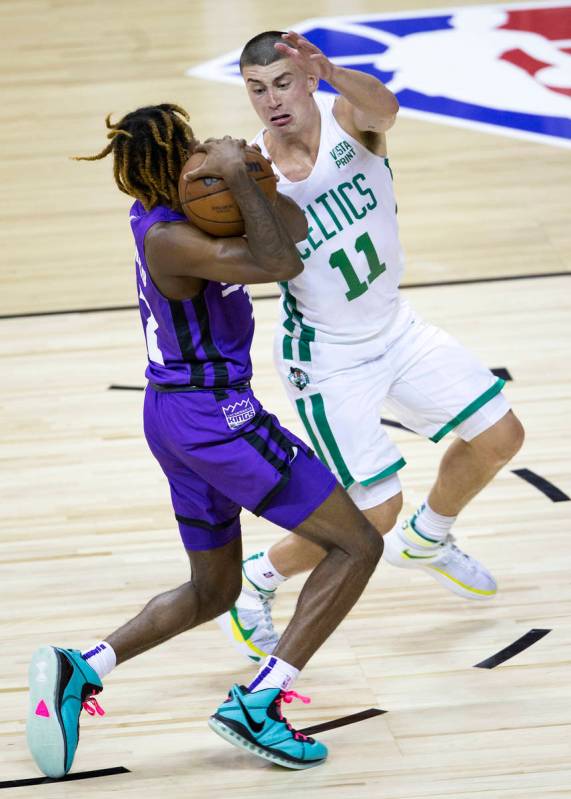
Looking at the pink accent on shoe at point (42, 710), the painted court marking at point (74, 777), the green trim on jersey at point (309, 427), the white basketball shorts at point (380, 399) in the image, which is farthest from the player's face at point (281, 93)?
the painted court marking at point (74, 777)

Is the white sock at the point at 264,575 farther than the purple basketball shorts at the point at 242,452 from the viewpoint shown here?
Yes

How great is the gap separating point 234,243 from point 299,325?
3.21 feet

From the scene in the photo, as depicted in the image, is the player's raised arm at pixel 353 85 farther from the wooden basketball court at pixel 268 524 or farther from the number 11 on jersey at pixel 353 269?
the wooden basketball court at pixel 268 524

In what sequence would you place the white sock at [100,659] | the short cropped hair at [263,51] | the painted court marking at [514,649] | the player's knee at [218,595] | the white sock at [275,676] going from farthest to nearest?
the painted court marking at [514,649] → the short cropped hair at [263,51] → the player's knee at [218,595] → the white sock at [100,659] → the white sock at [275,676]

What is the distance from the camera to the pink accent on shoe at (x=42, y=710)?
351 cm

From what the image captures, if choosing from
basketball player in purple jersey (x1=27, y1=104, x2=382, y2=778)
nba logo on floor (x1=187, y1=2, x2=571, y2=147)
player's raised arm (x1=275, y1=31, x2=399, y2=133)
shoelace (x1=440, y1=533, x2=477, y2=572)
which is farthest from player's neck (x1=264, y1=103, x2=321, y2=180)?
nba logo on floor (x1=187, y1=2, x2=571, y2=147)

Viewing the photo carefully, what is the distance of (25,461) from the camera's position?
18.6 ft

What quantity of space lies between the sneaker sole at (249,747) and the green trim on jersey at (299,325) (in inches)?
53.7

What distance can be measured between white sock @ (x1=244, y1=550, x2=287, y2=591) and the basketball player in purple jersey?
663mm

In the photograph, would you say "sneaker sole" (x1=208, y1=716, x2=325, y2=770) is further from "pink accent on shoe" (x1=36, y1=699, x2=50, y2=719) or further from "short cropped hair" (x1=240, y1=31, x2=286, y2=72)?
"short cropped hair" (x1=240, y1=31, x2=286, y2=72)

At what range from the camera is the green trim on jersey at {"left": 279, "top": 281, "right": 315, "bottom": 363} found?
4.31 metres

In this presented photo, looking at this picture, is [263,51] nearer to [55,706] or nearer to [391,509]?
[391,509]

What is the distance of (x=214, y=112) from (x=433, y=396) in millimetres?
6079

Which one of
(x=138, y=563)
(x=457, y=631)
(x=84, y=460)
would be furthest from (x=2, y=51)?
(x=457, y=631)
